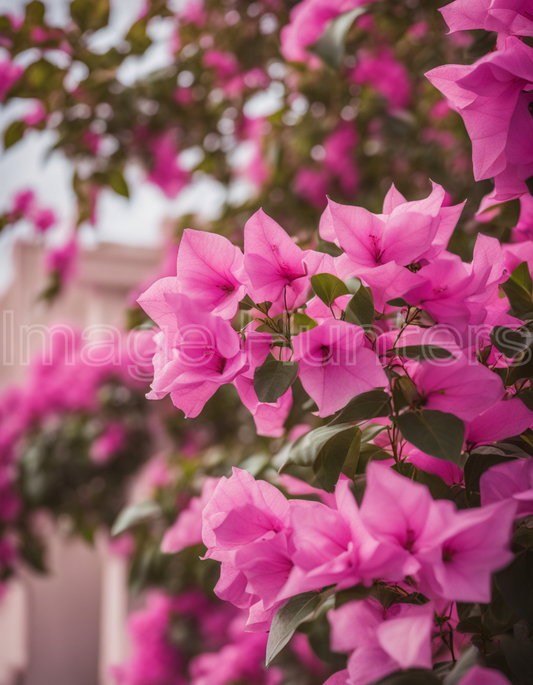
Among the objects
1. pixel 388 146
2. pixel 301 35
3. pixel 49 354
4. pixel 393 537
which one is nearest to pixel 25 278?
pixel 49 354

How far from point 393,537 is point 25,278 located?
99.9 inches

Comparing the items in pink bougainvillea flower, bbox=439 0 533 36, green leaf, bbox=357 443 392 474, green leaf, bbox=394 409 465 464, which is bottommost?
green leaf, bbox=357 443 392 474

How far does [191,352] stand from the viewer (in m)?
0.33

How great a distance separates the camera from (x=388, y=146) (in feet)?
4.11

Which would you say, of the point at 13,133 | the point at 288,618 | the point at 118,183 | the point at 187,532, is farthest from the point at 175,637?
the point at 288,618

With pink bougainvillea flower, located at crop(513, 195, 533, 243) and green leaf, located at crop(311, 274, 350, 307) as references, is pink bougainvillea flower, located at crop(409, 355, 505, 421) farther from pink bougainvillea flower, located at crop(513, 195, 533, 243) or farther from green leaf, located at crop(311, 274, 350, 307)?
pink bougainvillea flower, located at crop(513, 195, 533, 243)

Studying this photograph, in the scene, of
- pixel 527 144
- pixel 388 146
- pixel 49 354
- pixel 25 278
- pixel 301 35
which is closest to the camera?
pixel 527 144

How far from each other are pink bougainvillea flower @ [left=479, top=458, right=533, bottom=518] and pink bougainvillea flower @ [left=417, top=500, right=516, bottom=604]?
0.04 metres

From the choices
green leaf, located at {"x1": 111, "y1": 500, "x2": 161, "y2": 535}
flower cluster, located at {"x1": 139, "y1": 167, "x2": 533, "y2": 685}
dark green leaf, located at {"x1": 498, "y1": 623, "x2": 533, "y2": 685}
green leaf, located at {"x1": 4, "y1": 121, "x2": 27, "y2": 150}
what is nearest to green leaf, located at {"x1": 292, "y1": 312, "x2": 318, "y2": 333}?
flower cluster, located at {"x1": 139, "y1": 167, "x2": 533, "y2": 685}

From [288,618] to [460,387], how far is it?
0.53 ft

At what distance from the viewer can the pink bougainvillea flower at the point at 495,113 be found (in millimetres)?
359

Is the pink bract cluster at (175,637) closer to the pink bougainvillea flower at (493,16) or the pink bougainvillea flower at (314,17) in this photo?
the pink bougainvillea flower at (314,17)

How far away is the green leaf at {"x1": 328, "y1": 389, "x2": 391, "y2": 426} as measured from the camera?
1.08 feet

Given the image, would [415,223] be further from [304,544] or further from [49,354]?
[49,354]
